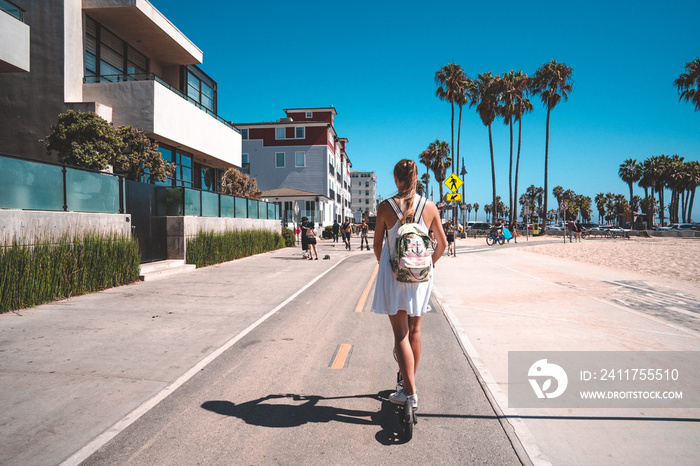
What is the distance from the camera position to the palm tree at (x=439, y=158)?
64375mm

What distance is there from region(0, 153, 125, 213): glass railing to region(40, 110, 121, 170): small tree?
240 cm

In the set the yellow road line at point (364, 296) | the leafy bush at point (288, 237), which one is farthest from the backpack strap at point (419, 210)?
the leafy bush at point (288, 237)

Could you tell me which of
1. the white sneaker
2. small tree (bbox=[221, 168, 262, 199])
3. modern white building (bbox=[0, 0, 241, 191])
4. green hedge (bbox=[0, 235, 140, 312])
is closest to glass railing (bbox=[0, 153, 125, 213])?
green hedge (bbox=[0, 235, 140, 312])

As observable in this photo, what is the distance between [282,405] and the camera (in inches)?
155

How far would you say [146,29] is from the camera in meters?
18.6

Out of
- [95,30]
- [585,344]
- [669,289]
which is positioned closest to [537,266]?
→ [669,289]

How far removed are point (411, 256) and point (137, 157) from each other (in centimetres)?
1506

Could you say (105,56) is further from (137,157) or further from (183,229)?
(183,229)

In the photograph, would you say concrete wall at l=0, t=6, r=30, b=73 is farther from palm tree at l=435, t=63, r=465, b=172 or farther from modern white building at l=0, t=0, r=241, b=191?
palm tree at l=435, t=63, r=465, b=172

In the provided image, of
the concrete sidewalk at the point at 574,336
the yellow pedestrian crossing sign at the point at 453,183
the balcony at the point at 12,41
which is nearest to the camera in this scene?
the concrete sidewalk at the point at 574,336

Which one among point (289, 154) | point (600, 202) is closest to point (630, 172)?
point (600, 202)

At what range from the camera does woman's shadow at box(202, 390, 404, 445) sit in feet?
11.7

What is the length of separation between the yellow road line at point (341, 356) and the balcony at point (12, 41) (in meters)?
13.7

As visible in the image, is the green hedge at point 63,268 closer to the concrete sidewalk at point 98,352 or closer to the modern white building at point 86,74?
the concrete sidewalk at point 98,352
